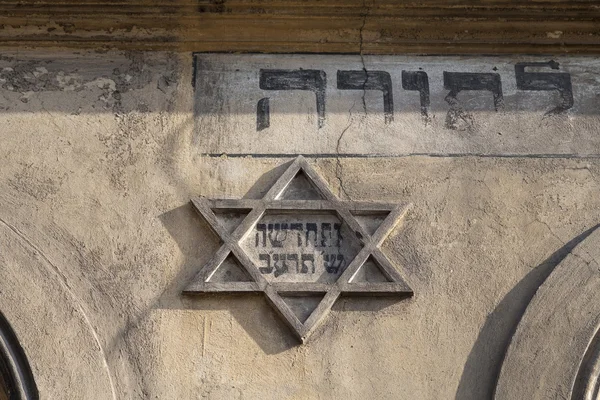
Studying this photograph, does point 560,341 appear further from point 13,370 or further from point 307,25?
point 13,370

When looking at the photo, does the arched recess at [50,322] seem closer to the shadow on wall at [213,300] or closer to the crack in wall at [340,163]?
the shadow on wall at [213,300]

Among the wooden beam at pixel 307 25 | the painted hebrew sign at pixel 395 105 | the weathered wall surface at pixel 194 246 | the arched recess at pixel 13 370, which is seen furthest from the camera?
the wooden beam at pixel 307 25

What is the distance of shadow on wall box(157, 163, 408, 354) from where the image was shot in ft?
14.5

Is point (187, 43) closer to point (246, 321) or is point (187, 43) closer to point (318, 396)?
point (246, 321)

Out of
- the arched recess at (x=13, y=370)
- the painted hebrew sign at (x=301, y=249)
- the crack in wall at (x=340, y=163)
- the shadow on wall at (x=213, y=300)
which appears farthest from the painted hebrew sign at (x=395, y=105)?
the arched recess at (x=13, y=370)

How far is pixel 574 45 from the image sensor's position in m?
5.05

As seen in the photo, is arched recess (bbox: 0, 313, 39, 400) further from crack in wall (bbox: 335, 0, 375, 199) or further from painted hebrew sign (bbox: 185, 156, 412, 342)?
crack in wall (bbox: 335, 0, 375, 199)

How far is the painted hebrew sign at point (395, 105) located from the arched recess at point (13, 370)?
1183 mm

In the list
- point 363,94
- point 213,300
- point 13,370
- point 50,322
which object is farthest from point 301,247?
point 13,370

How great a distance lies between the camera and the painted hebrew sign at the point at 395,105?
4.81m

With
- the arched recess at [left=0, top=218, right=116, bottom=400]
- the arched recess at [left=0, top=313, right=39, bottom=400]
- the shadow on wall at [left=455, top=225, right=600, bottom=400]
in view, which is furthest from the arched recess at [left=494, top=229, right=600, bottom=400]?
the arched recess at [left=0, top=313, right=39, bottom=400]

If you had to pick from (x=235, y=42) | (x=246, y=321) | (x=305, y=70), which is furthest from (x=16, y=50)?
(x=246, y=321)

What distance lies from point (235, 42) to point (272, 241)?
40.7 inches

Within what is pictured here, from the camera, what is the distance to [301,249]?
180 inches
